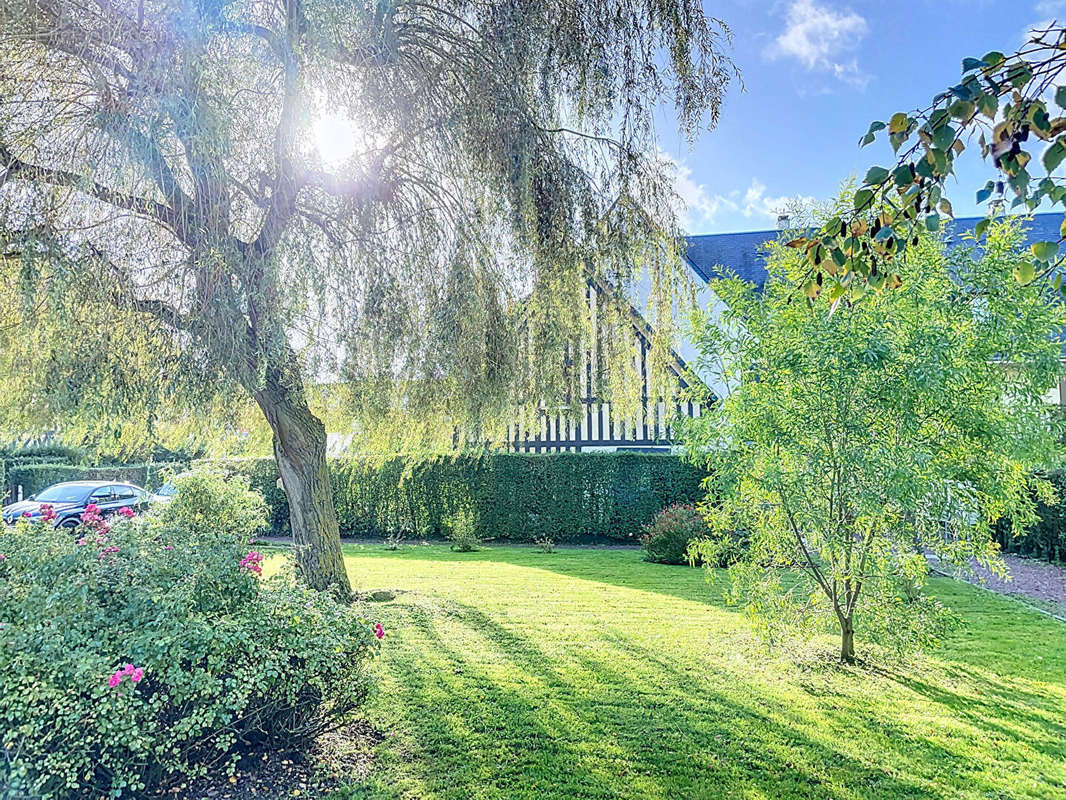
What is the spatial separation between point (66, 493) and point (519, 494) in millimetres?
9217

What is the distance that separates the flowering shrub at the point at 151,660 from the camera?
245 centimetres

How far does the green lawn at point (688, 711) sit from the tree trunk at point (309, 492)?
747 mm

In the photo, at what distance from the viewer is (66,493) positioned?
12.9 metres

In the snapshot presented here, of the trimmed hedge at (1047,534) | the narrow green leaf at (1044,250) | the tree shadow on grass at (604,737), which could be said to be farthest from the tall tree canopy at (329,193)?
the trimmed hedge at (1047,534)

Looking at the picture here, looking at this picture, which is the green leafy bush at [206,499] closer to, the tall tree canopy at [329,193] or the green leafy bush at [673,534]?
the tall tree canopy at [329,193]

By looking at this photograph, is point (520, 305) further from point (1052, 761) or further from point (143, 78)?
point (1052, 761)

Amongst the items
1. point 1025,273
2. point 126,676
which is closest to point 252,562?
point 126,676

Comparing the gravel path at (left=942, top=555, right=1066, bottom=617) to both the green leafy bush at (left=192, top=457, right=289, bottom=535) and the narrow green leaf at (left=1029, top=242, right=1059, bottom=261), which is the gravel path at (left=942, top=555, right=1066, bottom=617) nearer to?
the narrow green leaf at (left=1029, top=242, right=1059, bottom=261)

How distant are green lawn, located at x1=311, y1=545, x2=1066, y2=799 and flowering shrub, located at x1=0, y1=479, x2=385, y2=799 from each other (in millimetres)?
615

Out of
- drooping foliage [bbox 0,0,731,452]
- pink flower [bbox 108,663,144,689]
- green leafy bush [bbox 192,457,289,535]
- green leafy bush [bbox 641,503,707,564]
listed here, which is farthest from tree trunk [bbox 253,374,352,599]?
green leafy bush [bbox 192,457,289,535]

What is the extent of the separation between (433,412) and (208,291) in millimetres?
2126

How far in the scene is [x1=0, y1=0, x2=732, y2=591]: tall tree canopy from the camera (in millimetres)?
3713

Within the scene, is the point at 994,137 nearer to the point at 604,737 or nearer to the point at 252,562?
the point at 604,737

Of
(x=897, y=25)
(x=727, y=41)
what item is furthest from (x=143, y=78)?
(x=897, y=25)
